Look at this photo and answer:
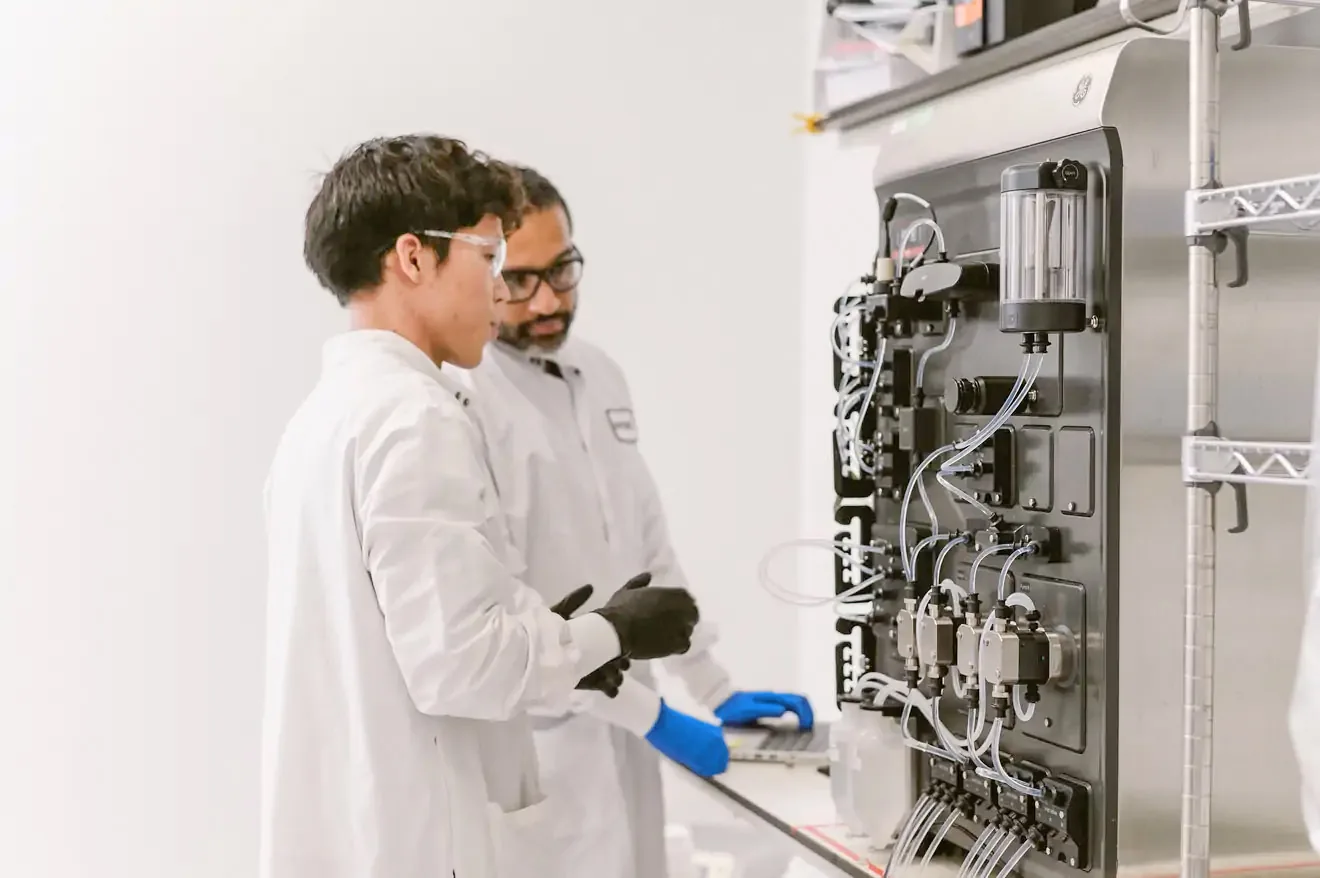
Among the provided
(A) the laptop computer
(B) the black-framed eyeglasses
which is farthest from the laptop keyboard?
(B) the black-framed eyeglasses

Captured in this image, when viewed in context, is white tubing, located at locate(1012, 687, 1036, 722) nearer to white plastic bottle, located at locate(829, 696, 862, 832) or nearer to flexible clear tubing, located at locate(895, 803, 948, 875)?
flexible clear tubing, located at locate(895, 803, 948, 875)

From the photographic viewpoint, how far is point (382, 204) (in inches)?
71.3

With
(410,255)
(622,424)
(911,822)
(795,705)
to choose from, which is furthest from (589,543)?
(911,822)

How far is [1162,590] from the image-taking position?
140cm

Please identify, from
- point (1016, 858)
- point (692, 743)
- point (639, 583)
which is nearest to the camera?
point (1016, 858)

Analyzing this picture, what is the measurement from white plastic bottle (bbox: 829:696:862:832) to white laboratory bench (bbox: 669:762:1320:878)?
1.8 inches

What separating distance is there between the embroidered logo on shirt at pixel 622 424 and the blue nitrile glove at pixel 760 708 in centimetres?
54

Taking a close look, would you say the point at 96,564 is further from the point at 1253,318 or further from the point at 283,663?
the point at 1253,318

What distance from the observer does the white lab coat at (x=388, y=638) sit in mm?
1585

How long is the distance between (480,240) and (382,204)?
0.15 meters

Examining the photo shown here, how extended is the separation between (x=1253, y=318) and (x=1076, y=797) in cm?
57

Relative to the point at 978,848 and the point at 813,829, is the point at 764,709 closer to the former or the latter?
the point at 813,829

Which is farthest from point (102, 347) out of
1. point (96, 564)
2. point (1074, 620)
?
point (1074, 620)

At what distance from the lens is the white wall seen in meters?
2.87
